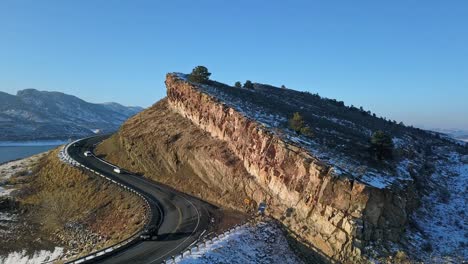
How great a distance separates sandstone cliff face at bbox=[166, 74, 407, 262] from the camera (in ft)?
97.8

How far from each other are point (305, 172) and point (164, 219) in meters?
13.8

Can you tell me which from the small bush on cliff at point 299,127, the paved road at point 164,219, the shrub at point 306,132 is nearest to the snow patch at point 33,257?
the paved road at point 164,219

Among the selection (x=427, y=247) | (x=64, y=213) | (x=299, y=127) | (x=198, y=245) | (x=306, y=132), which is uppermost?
(x=299, y=127)

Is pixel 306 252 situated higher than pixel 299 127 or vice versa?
pixel 299 127

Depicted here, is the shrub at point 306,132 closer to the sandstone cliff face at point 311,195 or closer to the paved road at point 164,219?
the sandstone cliff face at point 311,195

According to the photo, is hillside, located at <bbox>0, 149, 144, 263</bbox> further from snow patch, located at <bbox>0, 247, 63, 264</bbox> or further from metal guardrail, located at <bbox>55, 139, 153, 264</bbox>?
metal guardrail, located at <bbox>55, 139, 153, 264</bbox>

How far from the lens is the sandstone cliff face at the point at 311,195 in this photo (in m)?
29.8

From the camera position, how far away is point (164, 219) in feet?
121

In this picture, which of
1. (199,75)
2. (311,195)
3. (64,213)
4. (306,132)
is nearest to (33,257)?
(64,213)

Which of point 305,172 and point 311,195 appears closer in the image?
point 311,195

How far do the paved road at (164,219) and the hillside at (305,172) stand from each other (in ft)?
6.97

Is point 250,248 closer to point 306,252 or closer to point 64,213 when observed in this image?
point 306,252

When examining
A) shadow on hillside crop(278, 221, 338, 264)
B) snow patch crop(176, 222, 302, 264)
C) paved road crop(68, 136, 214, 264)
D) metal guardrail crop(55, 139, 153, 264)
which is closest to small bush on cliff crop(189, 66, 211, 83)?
paved road crop(68, 136, 214, 264)

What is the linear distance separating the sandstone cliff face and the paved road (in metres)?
4.77
